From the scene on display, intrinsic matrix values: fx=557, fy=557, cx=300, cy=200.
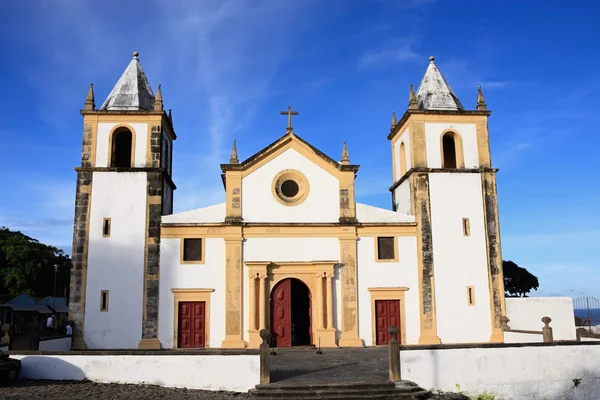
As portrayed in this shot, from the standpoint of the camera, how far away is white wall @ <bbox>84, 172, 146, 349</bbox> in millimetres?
21719

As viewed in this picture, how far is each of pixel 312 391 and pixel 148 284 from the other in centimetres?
1108

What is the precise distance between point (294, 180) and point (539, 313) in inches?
458

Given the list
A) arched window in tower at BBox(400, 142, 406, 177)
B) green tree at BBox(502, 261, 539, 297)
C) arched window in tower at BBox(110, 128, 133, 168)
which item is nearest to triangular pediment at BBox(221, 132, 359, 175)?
arched window in tower at BBox(400, 142, 406, 177)

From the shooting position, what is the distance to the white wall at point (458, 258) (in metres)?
22.6

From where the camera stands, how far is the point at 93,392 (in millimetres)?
12945

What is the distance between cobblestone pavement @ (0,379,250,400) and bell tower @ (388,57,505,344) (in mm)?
11626

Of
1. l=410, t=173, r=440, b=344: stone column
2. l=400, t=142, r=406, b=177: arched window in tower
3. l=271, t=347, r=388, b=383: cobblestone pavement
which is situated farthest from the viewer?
l=400, t=142, r=406, b=177: arched window in tower

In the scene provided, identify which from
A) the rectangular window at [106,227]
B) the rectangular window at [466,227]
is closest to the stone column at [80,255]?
the rectangular window at [106,227]

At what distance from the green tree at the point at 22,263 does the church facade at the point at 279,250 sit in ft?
84.6

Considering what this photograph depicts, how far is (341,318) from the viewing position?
22.3 metres

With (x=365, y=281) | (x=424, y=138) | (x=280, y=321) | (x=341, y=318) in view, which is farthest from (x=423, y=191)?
(x=280, y=321)

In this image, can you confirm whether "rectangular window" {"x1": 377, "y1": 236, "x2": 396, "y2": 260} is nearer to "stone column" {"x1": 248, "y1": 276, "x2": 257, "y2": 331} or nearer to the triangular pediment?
the triangular pediment

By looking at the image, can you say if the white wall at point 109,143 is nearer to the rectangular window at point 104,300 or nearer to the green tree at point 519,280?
the rectangular window at point 104,300

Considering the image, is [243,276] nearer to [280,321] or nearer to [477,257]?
[280,321]
